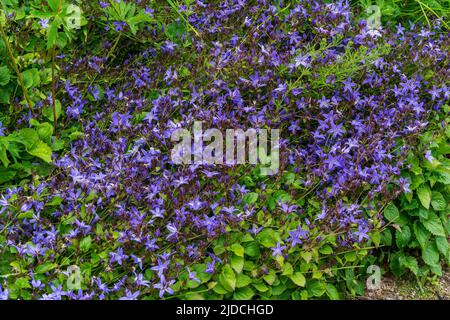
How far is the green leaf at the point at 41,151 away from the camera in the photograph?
335cm

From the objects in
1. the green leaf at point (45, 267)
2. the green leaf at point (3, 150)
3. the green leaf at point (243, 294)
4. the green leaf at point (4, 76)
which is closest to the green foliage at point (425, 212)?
the green leaf at point (243, 294)

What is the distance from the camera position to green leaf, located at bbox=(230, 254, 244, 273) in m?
3.02

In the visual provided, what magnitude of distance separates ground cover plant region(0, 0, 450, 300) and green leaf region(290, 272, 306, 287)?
0.04 metres

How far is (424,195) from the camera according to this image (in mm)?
3602

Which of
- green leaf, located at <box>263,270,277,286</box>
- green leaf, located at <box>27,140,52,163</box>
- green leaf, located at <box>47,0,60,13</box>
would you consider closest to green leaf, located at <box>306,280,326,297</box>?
green leaf, located at <box>263,270,277,286</box>

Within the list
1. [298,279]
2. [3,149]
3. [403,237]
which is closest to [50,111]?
[3,149]

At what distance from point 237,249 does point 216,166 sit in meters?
0.45

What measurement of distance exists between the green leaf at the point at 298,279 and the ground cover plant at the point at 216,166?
37 mm

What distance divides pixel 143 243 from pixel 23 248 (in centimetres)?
52

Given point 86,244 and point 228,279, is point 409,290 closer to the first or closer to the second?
point 228,279

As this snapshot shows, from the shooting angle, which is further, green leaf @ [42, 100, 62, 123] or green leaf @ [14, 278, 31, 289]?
green leaf @ [42, 100, 62, 123]

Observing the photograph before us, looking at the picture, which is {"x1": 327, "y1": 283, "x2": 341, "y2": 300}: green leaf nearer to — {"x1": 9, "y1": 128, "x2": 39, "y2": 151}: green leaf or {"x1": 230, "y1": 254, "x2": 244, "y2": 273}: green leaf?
{"x1": 230, "y1": 254, "x2": 244, "y2": 273}: green leaf

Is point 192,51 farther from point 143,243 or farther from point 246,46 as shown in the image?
point 143,243

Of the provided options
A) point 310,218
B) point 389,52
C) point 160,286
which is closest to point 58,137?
point 160,286
